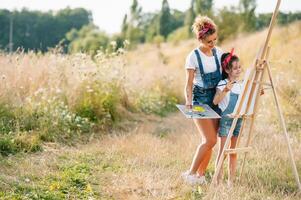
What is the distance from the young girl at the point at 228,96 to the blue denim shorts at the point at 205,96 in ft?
0.24

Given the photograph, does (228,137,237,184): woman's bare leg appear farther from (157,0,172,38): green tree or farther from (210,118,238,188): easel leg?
(157,0,172,38): green tree

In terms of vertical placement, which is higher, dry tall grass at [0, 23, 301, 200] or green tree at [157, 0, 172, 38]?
green tree at [157, 0, 172, 38]

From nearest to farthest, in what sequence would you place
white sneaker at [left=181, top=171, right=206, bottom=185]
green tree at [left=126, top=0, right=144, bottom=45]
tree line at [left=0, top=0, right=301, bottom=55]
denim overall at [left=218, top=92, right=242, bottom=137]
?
denim overall at [left=218, top=92, right=242, bottom=137]
white sneaker at [left=181, top=171, right=206, bottom=185]
tree line at [left=0, top=0, right=301, bottom=55]
green tree at [left=126, top=0, right=144, bottom=45]

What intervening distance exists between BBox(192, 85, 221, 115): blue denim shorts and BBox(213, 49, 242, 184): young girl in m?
0.07

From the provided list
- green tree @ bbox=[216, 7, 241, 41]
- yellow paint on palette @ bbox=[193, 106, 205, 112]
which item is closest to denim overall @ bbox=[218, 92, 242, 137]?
yellow paint on palette @ bbox=[193, 106, 205, 112]

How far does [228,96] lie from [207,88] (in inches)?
9.3

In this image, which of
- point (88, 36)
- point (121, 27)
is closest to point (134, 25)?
point (121, 27)

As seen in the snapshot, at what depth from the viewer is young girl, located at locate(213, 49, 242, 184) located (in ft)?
16.1

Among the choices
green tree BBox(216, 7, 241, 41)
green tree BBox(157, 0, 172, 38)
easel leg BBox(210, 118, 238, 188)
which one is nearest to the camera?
easel leg BBox(210, 118, 238, 188)

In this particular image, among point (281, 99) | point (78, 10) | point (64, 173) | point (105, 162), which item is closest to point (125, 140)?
point (105, 162)

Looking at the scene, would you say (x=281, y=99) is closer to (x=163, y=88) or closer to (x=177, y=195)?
(x=163, y=88)

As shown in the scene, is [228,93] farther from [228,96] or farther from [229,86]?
[229,86]

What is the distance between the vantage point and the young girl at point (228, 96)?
490cm

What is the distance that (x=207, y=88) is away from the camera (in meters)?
5.03
